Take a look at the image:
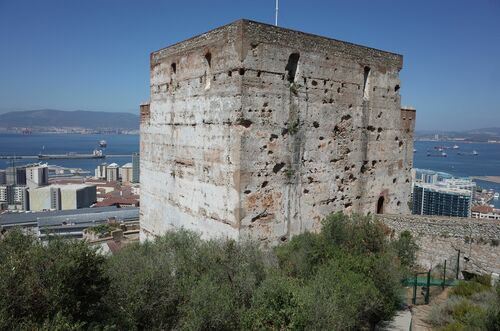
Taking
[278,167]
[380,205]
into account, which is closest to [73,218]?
[380,205]

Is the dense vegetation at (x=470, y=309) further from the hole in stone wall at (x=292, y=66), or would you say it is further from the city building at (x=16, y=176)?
the city building at (x=16, y=176)

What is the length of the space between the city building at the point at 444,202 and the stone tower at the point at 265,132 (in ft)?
136

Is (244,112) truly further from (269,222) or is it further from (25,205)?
(25,205)

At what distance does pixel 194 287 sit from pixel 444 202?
170ft

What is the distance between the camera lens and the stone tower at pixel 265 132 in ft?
32.8

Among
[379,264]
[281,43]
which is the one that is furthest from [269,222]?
[281,43]

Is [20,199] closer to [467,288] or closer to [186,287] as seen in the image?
[186,287]

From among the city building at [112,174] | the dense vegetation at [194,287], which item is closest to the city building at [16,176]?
the city building at [112,174]

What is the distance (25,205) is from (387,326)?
210 ft

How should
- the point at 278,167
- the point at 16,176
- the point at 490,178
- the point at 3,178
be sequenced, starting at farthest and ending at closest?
the point at 490,178 < the point at 3,178 < the point at 16,176 < the point at 278,167

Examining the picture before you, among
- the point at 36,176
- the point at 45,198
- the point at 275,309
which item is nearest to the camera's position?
the point at 275,309

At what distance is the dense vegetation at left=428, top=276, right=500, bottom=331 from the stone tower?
12.3 ft

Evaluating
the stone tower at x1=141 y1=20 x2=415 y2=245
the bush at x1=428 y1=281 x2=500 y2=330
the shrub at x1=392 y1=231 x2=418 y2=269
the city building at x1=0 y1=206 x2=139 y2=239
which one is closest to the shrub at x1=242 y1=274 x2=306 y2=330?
the stone tower at x1=141 y1=20 x2=415 y2=245

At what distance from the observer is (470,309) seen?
9922 millimetres
